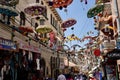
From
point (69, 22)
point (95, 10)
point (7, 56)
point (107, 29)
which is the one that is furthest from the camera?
point (107, 29)

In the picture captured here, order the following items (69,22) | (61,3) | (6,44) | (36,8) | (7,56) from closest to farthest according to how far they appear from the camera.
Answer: (6,44) → (7,56) → (61,3) → (36,8) → (69,22)

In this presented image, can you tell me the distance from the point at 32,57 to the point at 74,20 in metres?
5.00

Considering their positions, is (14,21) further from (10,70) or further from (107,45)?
(107,45)

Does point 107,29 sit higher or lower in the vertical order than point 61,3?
lower

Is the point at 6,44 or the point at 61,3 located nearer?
the point at 6,44

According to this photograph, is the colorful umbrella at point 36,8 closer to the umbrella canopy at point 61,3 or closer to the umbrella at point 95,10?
the umbrella canopy at point 61,3

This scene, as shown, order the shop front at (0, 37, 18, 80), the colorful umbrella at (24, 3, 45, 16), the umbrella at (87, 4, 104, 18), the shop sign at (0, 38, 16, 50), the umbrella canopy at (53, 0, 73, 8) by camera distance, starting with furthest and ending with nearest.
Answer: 1. the umbrella at (87, 4, 104, 18)
2. the colorful umbrella at (24, 3, 45, 16)
3. the umbrella canopy at (53, 0, 73, 8)
4. the shop front at (0, 37, 18, 80)
5. the shop sign at (0, 38, 16, 50)

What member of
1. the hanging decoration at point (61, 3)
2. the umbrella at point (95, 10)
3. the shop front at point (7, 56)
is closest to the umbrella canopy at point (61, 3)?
the hanging decoration at point (61, 3)

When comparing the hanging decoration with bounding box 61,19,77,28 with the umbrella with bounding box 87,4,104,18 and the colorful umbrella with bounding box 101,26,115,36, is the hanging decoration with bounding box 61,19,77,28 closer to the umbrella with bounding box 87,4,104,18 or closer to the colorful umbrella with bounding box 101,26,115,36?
the colorful umbrella with bounding box 101,26,115,36

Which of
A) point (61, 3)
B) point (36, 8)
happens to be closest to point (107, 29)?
point (36, 8)

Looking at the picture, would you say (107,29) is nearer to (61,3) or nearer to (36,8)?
(36,8)

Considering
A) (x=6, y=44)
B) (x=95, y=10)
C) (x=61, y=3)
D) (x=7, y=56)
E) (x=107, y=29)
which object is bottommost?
(x=7, y=56)

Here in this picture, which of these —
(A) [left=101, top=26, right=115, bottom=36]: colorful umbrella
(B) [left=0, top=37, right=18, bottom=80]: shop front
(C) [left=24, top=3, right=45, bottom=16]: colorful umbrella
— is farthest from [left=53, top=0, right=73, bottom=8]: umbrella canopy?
(A) [left=101, top=26, right=115, bottom=36]: colorful umbrella

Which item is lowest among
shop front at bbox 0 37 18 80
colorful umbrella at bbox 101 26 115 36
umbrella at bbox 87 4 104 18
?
shop front at bbox 0 37 18 80
